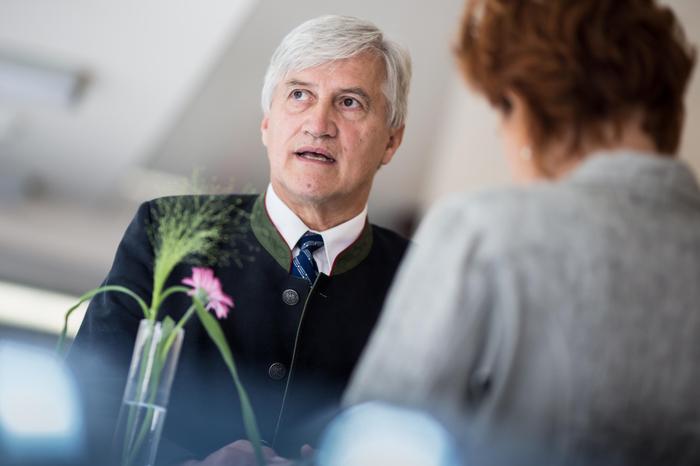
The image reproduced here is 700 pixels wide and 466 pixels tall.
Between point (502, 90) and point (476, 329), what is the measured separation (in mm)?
268

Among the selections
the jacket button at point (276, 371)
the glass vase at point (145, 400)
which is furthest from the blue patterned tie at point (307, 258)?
the glass vase at point (145, 400)

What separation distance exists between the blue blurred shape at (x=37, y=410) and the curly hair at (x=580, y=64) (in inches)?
21.6

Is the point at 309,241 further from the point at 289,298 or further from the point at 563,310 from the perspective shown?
the point at 563,310

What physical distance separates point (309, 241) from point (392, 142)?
7.3 inches

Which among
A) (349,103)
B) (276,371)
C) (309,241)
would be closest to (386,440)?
(276,371)

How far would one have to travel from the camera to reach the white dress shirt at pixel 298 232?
1165 mm

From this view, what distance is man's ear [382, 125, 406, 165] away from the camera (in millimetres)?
1231

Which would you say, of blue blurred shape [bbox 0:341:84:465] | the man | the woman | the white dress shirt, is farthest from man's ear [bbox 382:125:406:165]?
blue blurred shape [bbox 0:341:84:465]

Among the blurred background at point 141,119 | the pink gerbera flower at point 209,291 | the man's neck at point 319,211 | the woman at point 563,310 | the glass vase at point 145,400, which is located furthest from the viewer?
the blurred background at point 141,119

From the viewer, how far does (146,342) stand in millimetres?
969

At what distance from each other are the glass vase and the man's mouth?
0.30 metres

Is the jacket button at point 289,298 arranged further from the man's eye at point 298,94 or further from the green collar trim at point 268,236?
the man's eye at point 298,94

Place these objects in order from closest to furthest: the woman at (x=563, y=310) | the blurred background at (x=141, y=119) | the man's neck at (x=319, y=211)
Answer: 1. the woman at (x=563, y=310)
2. the man's neck at (x=319, y=211)
3. the blurred background at (x=141, y=119)

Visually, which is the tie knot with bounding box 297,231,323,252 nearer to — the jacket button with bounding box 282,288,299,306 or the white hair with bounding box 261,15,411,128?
the jacket button with bounding box 282,288,299,306
